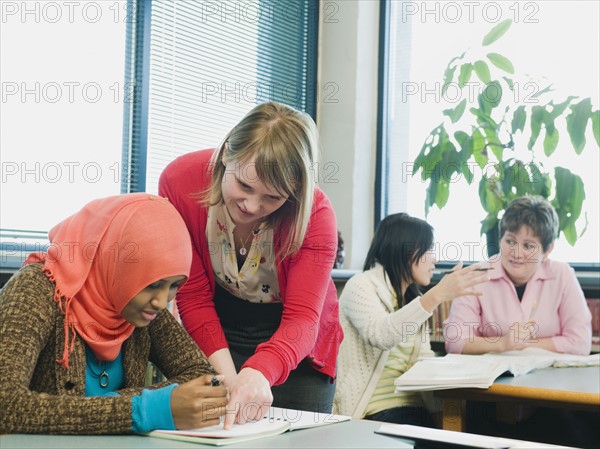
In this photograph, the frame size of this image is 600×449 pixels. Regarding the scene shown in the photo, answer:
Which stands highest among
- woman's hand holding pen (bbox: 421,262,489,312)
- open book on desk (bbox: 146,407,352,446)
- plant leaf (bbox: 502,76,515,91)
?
plant leaf (bbox: 502,76,515,91)

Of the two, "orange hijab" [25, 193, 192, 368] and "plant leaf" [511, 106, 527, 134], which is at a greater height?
"plant leaf" [511, 106, 527, 134]

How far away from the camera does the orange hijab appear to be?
1400 millimetres

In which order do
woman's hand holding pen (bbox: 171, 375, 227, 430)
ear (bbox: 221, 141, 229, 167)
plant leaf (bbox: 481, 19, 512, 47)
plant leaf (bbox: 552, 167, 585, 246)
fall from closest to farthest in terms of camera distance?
woman's hand holding pen (bbox: 171, 375, 227, 430), ear (bbox: 221, 141, 229, 167), plant leaf (bbox: 552, 167, 585, 246), plant leaf (bbox: 481, 19, 512, 47)

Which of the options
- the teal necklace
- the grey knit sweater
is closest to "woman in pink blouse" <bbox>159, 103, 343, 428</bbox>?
the grey knit sweater

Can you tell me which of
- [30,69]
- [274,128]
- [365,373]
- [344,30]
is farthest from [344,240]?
[274,128]

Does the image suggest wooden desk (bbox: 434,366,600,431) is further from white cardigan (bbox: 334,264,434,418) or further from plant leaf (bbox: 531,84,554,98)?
plant leaf (bbox: 531,84,554,98)

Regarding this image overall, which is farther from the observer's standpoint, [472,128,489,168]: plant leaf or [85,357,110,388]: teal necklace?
[472,128,489,168]: plant leaf

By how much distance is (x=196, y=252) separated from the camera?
1.75 metres

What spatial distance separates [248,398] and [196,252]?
46 cm

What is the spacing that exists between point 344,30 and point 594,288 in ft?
6.32

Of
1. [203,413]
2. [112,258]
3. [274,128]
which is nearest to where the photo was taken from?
[203,413]

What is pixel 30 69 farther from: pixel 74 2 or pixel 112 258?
pixel 112 258

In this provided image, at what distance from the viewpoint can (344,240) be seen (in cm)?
412

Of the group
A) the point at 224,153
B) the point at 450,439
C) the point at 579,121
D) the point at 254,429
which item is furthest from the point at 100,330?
the point at 579,121
